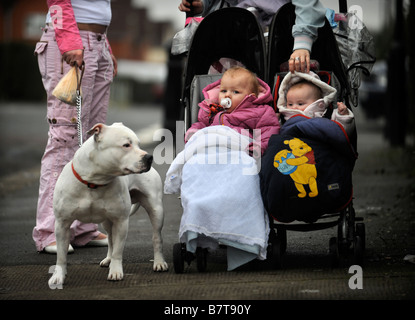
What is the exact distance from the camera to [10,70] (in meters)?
46.8

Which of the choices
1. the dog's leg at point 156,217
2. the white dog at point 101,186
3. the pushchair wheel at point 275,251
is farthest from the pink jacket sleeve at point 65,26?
the pushchair wheel at point 275,251

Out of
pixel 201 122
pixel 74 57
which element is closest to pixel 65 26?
pixel 74 57

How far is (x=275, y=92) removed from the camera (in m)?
5.86

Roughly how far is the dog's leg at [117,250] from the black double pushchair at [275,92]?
1.17 ft

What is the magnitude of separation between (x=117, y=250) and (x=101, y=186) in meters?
0.43

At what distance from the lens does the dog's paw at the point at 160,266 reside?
5594 millimetres

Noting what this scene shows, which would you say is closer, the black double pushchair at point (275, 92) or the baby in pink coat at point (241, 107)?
the black double pushchair at point (275, 92)

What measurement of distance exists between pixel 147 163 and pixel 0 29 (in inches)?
2554

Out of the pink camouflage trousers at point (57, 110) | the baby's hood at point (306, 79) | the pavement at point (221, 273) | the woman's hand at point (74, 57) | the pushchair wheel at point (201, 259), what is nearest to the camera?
the pavement at point (221, 273)

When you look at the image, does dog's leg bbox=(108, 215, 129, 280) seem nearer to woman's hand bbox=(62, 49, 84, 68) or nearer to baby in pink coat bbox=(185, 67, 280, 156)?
baby in pink coat bbox=(185, 67, 280, 156)

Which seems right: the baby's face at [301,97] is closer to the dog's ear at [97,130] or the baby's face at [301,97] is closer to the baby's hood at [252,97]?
the baby's hood at [252,97]

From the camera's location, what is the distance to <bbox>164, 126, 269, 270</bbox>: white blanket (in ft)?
16.8

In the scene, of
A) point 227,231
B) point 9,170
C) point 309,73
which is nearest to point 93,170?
point 227,231
